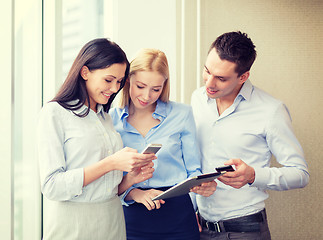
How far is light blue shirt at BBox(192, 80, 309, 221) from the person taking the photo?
176 centimetres

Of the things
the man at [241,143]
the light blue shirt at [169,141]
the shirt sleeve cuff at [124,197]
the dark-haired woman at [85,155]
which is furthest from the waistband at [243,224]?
the dark-haired woman at [85,155]

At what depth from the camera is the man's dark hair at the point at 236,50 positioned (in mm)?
1844

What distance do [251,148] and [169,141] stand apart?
1.40 feet

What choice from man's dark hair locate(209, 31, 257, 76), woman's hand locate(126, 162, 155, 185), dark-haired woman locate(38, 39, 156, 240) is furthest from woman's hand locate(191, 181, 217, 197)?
man's dark hair locate(209, 31, 257, 76)

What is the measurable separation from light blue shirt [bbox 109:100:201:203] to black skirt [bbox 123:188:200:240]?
0.34 ft

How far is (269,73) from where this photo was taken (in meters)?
2.41

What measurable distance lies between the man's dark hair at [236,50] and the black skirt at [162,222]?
736 mm

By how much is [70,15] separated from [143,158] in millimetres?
1153

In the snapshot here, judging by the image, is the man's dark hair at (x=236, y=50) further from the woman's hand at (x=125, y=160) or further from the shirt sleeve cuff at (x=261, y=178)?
the woman's hand at (x=125, y=160)

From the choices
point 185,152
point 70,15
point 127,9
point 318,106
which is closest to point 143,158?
point 185,152

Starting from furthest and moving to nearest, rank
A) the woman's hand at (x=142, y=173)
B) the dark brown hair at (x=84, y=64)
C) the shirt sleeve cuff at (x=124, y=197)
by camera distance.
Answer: the shirt sleeve cuff at (x=124, y=197), the woman's hand at (x=142, y=173), the dark brown hair at (x=84, y=64)

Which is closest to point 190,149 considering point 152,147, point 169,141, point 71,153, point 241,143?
point 169,141

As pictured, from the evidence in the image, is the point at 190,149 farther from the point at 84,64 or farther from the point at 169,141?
the point at 84,64

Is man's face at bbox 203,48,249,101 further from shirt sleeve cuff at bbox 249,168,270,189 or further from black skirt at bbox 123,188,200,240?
black skirt at bbox 123,188,200,240
